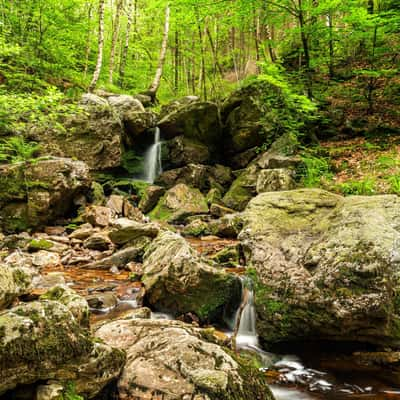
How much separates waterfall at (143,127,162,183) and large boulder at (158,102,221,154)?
44cm

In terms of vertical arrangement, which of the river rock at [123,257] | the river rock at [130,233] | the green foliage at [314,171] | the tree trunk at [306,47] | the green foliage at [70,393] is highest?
the tree trunk at [306,47]

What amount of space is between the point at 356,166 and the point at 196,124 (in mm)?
7833

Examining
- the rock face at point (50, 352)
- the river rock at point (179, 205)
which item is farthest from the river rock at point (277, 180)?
the rock face at point (50, 352)

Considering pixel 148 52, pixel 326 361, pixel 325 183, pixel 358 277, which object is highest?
pixel 148 52

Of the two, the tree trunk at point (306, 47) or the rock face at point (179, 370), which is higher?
the tree trunk at point (306, 47)

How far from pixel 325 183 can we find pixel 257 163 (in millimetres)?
4420

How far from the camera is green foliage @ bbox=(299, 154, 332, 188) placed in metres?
9.74

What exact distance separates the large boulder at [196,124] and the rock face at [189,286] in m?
11.0

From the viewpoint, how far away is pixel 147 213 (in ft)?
42.7

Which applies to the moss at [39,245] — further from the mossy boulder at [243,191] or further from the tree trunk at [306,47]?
the tree trunk at [306,47]

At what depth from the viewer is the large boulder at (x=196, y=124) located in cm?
1528

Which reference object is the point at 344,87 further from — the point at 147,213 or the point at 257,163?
the point at 147,213

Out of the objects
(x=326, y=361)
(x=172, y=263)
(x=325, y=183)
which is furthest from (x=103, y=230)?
(x=326, y=361)

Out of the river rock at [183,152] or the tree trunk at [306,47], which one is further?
the river rock at [183,152]
